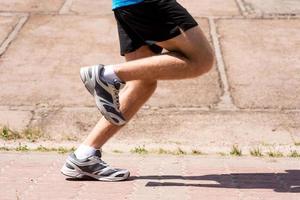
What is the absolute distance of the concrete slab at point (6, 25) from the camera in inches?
336

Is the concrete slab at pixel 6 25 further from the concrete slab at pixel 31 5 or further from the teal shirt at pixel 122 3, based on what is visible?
the teal shirt at pixel 122 3

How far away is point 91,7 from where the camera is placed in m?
9.62

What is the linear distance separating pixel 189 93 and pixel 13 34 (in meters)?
2.66

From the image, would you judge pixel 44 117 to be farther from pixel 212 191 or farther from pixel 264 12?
pixel 264 12

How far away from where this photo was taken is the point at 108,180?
4.66 m

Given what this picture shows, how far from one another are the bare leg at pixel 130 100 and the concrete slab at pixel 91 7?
4.83 m

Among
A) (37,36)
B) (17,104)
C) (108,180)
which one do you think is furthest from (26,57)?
(108,180)

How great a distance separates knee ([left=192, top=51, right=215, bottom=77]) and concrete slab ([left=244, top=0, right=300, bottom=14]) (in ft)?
16.9

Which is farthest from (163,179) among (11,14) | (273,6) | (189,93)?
(273,6)

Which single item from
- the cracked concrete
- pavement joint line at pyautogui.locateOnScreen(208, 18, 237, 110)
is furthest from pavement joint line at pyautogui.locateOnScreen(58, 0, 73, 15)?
pavement joint line at pyautogui.locateOnScreen(208, 18, 237, 110)

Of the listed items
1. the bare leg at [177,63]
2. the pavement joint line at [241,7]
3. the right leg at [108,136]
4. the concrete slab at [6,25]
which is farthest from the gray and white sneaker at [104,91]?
the pavement joint line at [241,7]

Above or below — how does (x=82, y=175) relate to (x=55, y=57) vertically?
above

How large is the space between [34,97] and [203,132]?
1818mm

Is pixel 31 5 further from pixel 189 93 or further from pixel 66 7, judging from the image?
pixel 189 93
